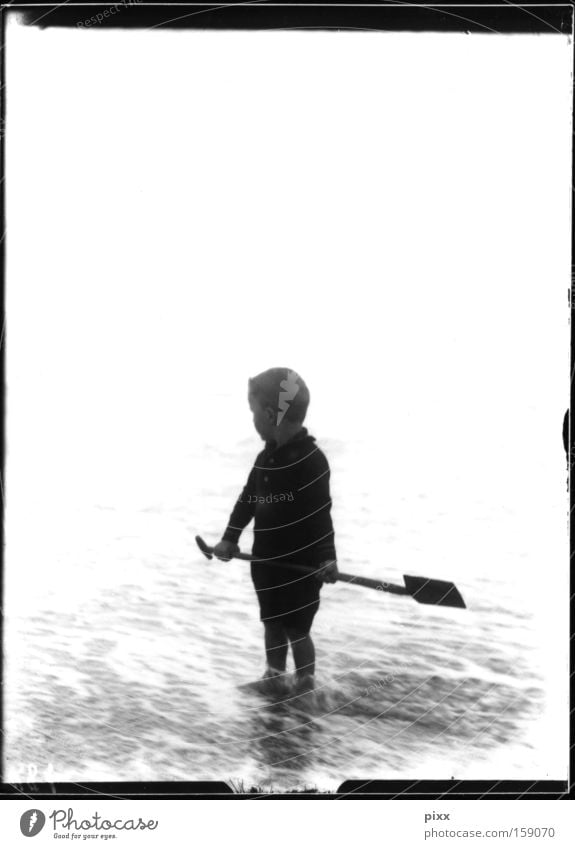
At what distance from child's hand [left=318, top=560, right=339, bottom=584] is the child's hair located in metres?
0.21

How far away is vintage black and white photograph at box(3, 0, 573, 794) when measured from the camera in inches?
62.7

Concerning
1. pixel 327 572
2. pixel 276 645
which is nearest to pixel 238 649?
pixel 276 645

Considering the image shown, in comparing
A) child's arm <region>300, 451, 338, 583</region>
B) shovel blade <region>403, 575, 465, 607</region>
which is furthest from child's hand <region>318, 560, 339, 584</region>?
shovel blade <region>403, 575, 465, 607</region>

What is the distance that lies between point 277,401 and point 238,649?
38cm

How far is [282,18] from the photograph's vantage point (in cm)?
160

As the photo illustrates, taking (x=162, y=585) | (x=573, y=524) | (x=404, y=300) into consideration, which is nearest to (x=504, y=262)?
(x=404, y=300)

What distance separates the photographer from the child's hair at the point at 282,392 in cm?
159

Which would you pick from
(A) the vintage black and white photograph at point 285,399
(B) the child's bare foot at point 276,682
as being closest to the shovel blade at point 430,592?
(A) the vintage black and white photograph at point 285,399

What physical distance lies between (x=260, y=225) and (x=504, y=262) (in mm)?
373

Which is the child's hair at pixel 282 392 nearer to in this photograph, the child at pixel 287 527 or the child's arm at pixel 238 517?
the child at pixel 287 527

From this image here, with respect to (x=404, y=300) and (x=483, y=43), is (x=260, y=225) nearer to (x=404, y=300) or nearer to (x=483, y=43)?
(x=404, y=300)

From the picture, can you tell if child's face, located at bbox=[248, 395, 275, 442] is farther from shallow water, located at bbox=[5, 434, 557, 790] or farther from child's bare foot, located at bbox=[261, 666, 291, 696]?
child's bare foot, located at bbox=[261, 666, 291, 696]
